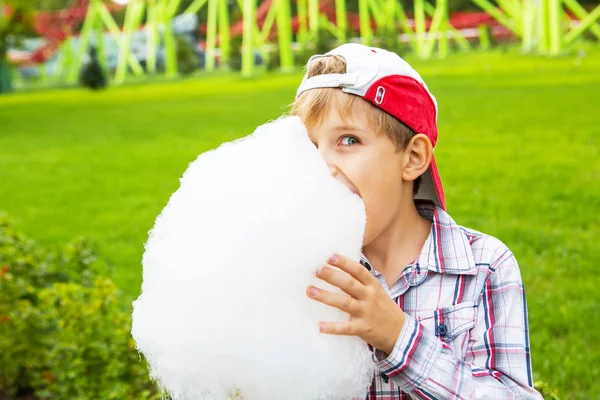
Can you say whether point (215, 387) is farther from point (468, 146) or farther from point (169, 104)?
point (169, 104)

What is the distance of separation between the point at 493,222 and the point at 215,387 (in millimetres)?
4740

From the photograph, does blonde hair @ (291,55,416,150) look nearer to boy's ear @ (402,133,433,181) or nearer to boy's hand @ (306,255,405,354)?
boy's ear @ (402,133,433,181)

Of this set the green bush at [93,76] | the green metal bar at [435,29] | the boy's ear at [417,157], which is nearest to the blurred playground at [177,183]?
the boy's ear at [417,157]

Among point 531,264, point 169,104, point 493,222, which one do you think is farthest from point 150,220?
point 169,104

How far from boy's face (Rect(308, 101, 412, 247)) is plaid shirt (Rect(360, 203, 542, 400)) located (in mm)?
179

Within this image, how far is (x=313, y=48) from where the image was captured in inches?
1030

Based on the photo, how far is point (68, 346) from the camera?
124 inches

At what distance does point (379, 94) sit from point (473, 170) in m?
6.44

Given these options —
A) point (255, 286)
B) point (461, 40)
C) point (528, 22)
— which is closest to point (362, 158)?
point (255, 286)

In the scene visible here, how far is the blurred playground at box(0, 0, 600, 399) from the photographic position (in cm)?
329

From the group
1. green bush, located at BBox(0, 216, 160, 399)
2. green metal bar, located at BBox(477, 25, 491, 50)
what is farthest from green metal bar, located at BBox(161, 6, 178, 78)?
green bush, located at BBox(0, 216, 160, 399)

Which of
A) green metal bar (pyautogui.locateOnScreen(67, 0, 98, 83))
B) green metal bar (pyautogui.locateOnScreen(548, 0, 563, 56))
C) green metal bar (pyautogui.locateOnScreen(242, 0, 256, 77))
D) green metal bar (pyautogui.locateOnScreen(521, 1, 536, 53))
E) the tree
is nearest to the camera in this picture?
the tree

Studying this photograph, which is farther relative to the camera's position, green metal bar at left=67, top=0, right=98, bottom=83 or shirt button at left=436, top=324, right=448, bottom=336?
green metal bar at left=67, top=0, right=98, bottom=83

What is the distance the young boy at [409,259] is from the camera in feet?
4.94
